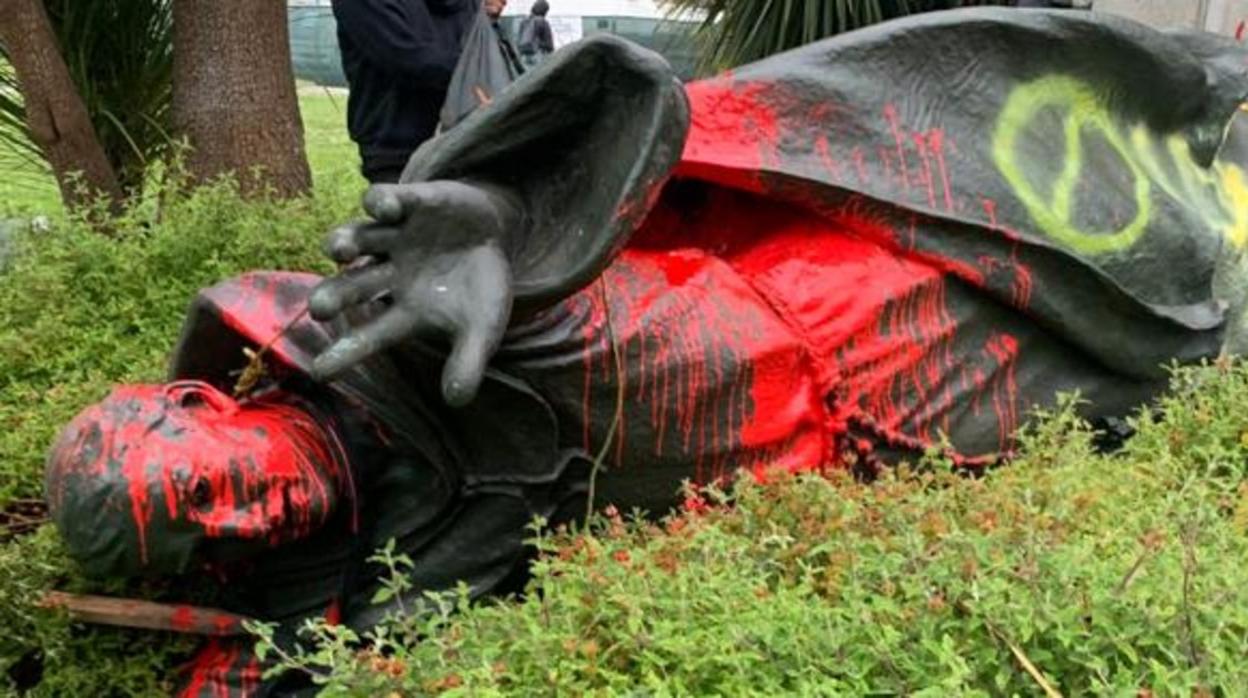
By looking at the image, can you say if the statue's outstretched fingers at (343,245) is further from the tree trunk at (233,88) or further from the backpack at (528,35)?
the backpack at (528,35)

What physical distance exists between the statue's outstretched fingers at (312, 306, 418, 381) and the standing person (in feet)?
6.77

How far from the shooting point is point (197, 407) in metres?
2.08

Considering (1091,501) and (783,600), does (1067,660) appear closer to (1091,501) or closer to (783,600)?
(783,600)

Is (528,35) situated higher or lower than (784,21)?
lower

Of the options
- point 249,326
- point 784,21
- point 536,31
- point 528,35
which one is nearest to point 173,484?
point 249,326

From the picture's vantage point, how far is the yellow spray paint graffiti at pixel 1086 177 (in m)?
2.62

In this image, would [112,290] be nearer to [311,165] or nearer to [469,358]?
[469,358]

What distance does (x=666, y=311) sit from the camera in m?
2.28

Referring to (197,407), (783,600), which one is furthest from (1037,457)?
(197,407)

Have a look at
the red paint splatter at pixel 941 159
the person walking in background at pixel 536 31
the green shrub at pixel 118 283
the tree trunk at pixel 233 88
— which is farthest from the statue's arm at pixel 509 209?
the person walking in background at pixel 536 31

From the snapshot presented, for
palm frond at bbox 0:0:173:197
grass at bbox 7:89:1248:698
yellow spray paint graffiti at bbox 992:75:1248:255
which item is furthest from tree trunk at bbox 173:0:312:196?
yellow spray paint graffiti at bbox 992:75:1248:255

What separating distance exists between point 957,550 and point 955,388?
940 mm

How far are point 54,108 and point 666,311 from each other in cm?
243

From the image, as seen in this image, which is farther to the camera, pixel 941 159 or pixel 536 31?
pixel 536 31
